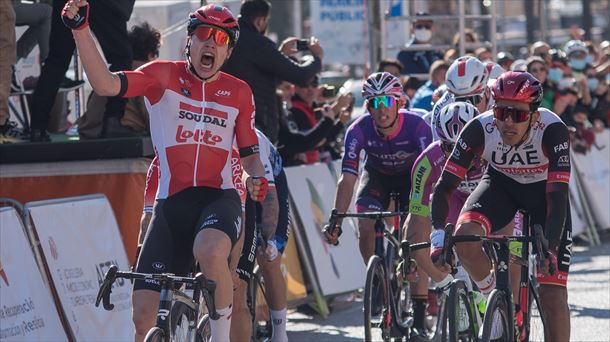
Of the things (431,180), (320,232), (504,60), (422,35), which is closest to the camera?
(431,180)

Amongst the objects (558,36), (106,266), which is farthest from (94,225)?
(558,36)

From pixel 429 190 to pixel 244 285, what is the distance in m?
1.76

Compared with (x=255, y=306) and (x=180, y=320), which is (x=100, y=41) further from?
(x=180, y=320)

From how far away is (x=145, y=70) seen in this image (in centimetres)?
730

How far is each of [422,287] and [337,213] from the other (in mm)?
938

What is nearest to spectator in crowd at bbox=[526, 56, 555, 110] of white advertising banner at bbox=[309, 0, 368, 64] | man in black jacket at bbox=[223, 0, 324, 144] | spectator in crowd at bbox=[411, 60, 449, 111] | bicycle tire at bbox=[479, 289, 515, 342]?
spectator in crowd at bbox=[411, 60, 449, 111]

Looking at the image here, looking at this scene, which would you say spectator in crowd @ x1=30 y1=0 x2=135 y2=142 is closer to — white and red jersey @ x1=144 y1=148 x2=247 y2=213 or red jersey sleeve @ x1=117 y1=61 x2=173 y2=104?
white and red jersey @ x1=144 y1=148 x2=247 y2=213

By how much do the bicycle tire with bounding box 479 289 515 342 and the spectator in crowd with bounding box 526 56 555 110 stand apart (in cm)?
878

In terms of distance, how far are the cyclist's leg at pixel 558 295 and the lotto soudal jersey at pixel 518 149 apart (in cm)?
30

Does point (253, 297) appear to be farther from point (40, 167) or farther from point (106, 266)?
point (40, 167)

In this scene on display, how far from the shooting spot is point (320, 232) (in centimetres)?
1279

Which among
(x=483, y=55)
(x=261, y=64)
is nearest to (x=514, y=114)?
(x=261, y=64)

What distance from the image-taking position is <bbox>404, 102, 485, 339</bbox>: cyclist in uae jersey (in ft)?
29.8

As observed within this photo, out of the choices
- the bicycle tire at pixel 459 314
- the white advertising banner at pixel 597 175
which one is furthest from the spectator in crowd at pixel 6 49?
the white advertising banner at pixel 597 175
